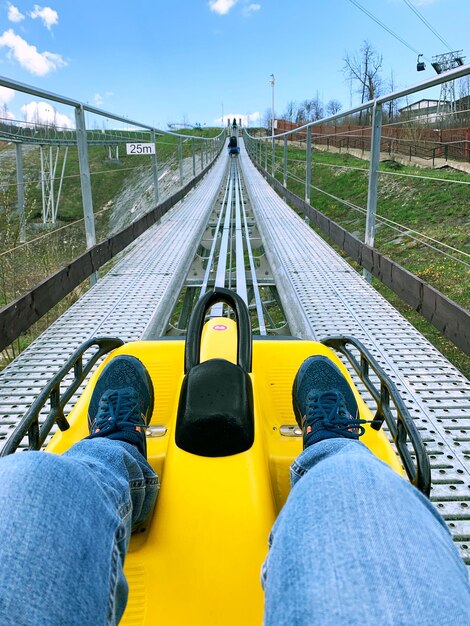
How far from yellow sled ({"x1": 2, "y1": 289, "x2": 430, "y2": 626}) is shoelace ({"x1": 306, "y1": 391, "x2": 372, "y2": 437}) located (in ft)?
0.43

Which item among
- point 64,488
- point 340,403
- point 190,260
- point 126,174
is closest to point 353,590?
point 64,488

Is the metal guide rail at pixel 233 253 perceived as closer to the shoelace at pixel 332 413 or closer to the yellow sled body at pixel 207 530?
the shoelace at pixel 332 413

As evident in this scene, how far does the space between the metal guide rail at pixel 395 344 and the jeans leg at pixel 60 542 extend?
3.58 feet

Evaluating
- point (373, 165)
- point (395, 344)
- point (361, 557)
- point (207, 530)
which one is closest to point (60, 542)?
point (207, 530)

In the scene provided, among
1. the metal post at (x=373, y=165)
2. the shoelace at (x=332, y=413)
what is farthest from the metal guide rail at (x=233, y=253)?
the metal post at (x=373, y=165)

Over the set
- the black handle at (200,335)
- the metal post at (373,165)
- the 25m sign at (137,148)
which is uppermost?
the 25m sign at (137,148)

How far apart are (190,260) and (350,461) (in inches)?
163

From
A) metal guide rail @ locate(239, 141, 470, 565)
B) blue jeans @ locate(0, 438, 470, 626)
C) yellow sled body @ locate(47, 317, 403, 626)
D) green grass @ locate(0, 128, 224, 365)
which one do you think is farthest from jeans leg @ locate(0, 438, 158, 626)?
green grass @ locate(0, 128, 224, 365)

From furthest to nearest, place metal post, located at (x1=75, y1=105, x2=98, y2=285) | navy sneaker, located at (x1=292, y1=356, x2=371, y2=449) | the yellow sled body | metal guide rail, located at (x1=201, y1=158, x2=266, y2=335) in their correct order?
1. metal guide rail, located at (x1=201, y1=158, x2=266, y2=335)
2. metal post, located at (x1=75, y1=105, x2=98, y2=285)
3. navy sneaker, located at (x1=292, y1=356, x2=371, y2=449)
4. the yellow sled body

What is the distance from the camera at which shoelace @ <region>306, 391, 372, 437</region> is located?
1.23 meters

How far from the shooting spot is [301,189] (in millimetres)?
16016

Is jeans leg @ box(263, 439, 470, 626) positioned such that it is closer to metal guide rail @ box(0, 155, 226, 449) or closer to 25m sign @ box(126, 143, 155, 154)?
metal guide rail @ box(0, 155, 226, 449)

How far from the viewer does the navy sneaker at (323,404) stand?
1232 mm

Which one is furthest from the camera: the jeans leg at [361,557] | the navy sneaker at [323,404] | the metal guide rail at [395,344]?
the metal guide rail at [395,344]
